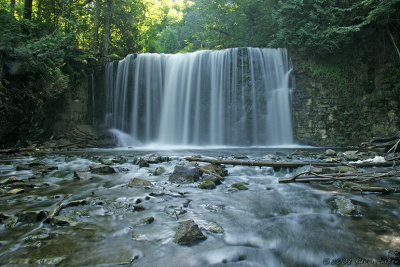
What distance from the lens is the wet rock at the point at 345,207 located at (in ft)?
10.3

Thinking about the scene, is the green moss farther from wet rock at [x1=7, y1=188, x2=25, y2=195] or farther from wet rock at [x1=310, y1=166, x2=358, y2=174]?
wet rock at [x1=7, y1=188, x2=25, y2=195]

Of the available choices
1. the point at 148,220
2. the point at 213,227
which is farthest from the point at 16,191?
the point at 213,227

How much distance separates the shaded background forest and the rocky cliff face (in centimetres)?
10

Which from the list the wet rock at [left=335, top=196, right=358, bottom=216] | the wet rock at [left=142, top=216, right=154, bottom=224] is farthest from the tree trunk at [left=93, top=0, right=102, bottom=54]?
the wet rock at [left=335, top=196, right=358, bottom=216]

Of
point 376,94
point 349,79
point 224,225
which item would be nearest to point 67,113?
point 224,225

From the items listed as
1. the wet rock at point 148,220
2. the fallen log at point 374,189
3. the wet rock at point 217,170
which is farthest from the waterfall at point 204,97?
the wet rock at point 148,220

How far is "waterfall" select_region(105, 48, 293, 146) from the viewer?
1437cm

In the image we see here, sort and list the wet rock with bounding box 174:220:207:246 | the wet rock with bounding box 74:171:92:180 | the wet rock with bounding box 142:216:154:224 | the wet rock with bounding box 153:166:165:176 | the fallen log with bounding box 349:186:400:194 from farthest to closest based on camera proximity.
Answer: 1. the wet rock with bounding box 153:166:165:176
2. the wet rock with bounding box 74:171:92:180
3. the fallen log with bounding box 349:186:400:194
4. the wet rock with bounding box 142:216:154:224
5. the wet rock with bounding box 174:220:207:246

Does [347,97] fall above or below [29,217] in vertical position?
above

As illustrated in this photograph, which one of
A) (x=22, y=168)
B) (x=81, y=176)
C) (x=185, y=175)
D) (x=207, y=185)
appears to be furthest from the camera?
(x=22, y=168)

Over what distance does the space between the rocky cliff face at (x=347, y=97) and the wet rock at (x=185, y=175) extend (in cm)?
1026

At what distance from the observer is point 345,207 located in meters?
3.21

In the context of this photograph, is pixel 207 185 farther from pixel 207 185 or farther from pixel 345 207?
pixel 345 207

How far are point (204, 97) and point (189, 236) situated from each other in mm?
13127
